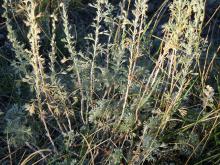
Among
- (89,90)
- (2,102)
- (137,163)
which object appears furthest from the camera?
(2,102)

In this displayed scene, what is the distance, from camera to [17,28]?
318 cm

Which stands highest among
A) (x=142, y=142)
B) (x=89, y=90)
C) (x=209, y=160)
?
(x=89, y=90)

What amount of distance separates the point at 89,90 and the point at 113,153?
38cm

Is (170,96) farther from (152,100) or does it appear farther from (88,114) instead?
(88,114)

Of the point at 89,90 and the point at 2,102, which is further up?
the point at 89,90

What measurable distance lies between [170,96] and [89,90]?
0.44 m

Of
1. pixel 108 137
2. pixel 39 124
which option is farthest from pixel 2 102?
pixel 108 137

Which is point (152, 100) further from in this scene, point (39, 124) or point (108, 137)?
point (39, 124)

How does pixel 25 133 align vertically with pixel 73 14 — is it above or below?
below

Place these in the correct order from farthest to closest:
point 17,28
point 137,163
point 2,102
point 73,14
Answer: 1. point 73,14
2. point 17,28
3. point 2,102
4. point 137,163

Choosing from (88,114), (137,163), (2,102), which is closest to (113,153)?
(137,163)

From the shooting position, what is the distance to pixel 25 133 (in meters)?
2.25

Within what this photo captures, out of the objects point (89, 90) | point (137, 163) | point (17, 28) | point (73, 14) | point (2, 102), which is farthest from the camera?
point (73, 14)

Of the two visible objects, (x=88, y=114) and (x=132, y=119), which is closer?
(x=132, y=119)
